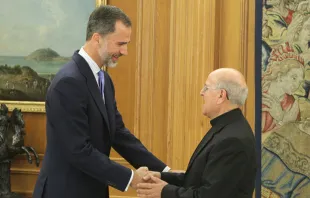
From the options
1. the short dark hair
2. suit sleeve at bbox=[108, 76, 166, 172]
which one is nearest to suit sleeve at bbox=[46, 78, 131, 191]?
the short dark hair

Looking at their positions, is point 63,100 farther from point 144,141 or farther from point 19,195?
point 19,195

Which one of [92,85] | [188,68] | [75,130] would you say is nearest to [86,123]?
[75,130]

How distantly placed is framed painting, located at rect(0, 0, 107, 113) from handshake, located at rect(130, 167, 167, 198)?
8.19 feet

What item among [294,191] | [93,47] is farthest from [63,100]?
[294,191]

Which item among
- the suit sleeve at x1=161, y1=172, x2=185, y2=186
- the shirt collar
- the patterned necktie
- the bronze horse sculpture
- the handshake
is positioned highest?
the shirt collar

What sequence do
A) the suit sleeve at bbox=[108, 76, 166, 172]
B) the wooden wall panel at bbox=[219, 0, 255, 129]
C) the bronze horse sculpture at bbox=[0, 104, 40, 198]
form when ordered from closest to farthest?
the suit sleeve at bbox=[108, 76, 166, 172] → the wooden wall panel at bbox=[219, 0, 255, 129] → the bronze horse sculpture at bbox=[0, 104, 40, 198]

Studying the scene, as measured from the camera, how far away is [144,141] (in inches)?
197

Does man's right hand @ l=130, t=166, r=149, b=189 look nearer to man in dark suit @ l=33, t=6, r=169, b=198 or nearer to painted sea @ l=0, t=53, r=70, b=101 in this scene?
man in dark suit @ l=33, t=6, r=169, b=198

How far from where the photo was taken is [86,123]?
3.01 meters

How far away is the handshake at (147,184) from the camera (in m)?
3.00

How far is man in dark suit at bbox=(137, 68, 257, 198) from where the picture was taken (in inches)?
106

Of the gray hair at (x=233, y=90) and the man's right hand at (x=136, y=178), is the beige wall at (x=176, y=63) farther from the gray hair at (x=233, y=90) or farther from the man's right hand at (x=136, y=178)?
the gray hair at (x=233, y=90)

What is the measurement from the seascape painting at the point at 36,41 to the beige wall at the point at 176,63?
1.69 ft

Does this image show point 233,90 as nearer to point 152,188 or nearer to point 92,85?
point 152,188
